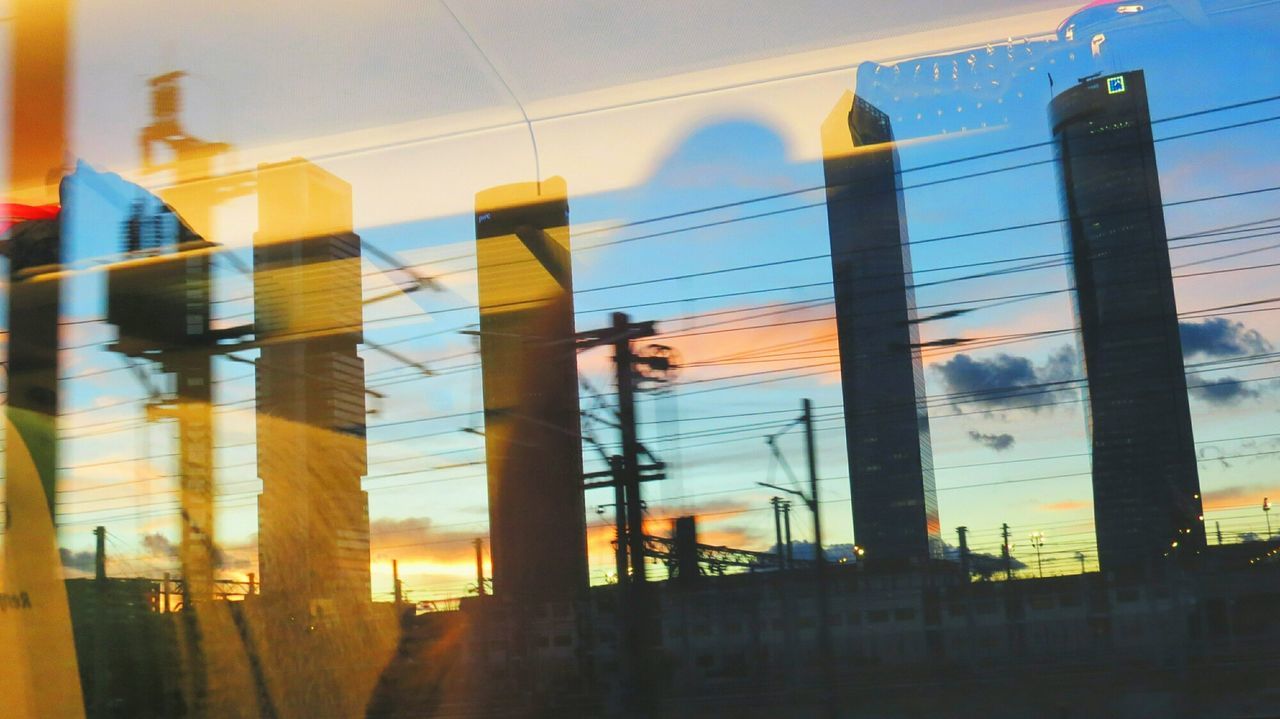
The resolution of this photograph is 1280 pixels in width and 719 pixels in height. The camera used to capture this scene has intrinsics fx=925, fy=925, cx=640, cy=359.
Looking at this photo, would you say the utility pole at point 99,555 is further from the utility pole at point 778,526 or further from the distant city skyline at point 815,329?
the utility pole at point 778,526

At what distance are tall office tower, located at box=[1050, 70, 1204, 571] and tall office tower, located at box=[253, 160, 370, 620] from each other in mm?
1340

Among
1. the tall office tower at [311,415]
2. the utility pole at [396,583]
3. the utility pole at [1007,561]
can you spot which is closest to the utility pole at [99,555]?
the tall office tower at [311,415]

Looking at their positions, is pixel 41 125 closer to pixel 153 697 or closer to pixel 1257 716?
pixel 153 697

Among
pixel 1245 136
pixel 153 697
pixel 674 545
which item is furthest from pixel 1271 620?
pixel 153 697

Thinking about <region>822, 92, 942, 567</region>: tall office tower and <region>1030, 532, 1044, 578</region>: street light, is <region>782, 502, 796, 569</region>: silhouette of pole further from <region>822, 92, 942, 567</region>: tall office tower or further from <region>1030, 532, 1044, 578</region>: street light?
<region>1030, 532, 1044, 578</region>: street light

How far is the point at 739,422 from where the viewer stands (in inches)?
61.8

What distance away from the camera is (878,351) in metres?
1.55

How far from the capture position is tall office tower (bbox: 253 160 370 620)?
187 cm

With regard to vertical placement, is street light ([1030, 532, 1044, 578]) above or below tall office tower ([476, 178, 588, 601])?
below

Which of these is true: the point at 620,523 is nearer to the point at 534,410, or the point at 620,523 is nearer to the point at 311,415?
the point at 534,410

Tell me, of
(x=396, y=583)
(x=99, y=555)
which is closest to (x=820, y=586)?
(x=396, y=583)

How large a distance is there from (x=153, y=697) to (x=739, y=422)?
139 centimetres

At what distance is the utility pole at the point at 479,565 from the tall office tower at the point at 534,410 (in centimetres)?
2

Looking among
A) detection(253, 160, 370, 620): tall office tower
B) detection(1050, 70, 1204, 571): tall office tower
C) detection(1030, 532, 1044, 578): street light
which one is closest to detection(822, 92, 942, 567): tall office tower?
detection(1030, 532, 1044, 578): street light
